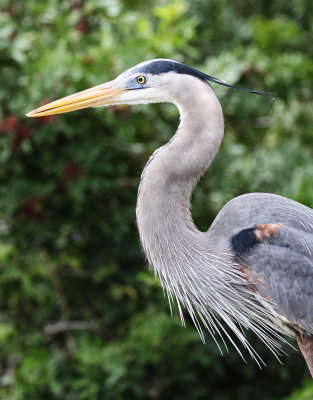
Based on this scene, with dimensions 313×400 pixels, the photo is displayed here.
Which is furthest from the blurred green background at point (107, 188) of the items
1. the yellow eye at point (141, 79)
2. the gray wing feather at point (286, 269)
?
the yellow eye at point (141, 79)

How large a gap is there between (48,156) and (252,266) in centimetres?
156

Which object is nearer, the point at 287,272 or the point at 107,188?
the point at 287,272

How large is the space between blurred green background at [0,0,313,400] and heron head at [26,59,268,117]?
0.92 meters

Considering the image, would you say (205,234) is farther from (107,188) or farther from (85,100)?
(107,188)

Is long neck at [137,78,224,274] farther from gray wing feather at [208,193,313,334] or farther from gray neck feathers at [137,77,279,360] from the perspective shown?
gray wing feather at [208,193,313,334]

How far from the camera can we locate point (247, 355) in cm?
423

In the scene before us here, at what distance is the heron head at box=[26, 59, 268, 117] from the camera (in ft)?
7.46

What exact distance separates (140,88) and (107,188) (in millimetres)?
1418

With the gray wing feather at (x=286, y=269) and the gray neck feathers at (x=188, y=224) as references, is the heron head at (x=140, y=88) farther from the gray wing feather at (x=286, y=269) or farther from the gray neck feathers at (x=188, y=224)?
the gray wing feather at (x=286, y=269)

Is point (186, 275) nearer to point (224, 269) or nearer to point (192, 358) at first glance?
point (224, 269)

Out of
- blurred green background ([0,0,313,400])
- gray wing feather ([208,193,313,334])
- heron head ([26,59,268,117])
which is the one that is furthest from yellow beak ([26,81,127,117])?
blurred green background ([0,0,313,400])

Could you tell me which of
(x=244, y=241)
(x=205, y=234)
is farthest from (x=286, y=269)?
(x=205, y=234)

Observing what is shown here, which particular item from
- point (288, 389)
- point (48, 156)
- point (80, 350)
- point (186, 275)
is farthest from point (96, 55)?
point (288, 389)

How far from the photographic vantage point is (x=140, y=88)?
2318 millimetres
